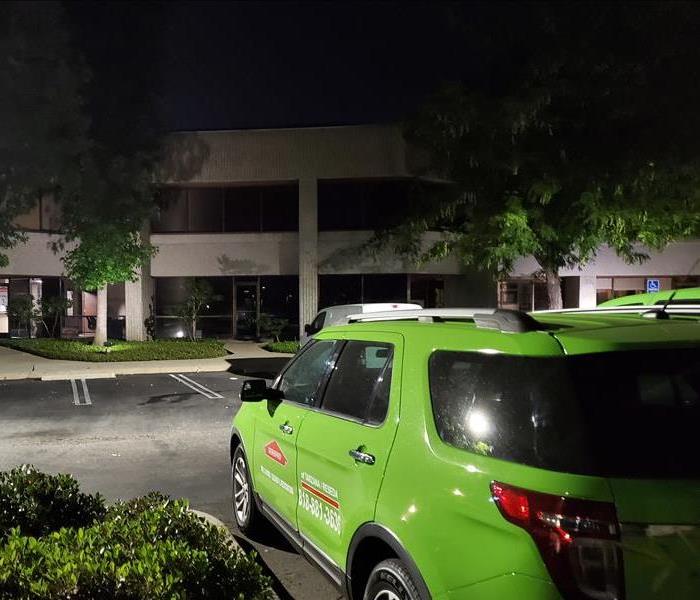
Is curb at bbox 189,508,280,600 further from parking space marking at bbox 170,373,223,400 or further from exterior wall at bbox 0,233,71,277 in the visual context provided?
exterior wall at bbox 0,233,71,277

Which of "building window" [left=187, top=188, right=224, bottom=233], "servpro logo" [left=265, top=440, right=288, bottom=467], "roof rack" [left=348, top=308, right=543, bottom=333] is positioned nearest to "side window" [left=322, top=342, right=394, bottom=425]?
"roof rack" [left=348, top=308, right=543, bottom=333]

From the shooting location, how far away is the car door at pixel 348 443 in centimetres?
309

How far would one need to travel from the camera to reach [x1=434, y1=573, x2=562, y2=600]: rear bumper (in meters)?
2.12

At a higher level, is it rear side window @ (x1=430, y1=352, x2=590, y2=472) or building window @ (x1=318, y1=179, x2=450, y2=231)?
building window @ (x1=318, y1=179, x2=450, y2=231)

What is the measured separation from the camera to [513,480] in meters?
2.29

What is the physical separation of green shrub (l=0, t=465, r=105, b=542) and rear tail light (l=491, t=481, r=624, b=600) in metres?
3.02

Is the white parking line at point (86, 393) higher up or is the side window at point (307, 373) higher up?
the side window at point (307, 373)

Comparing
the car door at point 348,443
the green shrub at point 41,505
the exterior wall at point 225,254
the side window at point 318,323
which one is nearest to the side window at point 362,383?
the car door at point 348,443

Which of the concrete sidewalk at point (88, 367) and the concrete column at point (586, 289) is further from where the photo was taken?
the concrete column at point (586, 289)

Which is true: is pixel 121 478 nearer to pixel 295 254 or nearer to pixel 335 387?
pixel 335 387

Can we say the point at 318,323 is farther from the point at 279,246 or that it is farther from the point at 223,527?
the point at 279,246

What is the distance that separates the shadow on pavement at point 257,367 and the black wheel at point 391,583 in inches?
490

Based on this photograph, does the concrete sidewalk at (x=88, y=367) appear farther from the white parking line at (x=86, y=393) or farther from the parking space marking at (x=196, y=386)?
the parking space marking at (x=196, y=386)

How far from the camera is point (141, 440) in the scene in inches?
352
